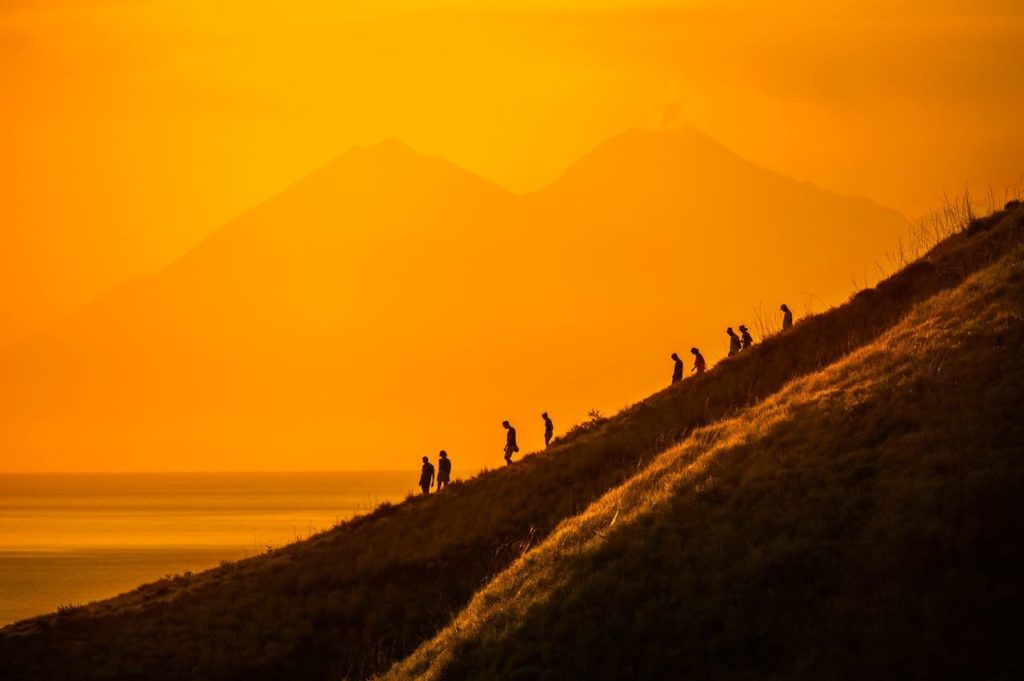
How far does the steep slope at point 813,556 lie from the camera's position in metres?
29.5

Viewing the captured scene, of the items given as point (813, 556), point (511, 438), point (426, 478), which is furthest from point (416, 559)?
point (813, 556)

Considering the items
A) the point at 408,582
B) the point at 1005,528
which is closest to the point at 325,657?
the point at 408,582

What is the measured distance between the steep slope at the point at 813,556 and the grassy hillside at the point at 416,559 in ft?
1.77

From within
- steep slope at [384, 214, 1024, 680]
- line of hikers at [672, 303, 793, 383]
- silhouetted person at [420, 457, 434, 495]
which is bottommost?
steep slope at [384, 214, 1024, 680]

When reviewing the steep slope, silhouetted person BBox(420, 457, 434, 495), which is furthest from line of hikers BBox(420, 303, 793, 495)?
the steep slope

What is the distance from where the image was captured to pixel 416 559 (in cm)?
5047

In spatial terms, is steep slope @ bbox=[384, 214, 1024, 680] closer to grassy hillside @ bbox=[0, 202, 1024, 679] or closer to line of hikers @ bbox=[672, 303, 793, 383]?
grassy hillside @ bbox=[0, 202, 1024, 679]

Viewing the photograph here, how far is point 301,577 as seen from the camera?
2014 inches

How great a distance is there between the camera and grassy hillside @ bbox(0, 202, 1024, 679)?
44.5 meters

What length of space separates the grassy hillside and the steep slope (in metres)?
0.54

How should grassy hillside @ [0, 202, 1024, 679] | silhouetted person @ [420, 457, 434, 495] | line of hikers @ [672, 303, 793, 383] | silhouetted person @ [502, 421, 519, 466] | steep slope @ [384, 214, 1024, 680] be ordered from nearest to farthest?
steep slope @ [384, 214, 1024, 680] → grassy hillside @ [0, 202, 1024, 679] → silhouetted person @ [420, 457, 434, 495] → silhouetted person @ [502, 421, 519, 466] → line of hikers @ [672, 303, 793, 383]

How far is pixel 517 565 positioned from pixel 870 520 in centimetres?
1032

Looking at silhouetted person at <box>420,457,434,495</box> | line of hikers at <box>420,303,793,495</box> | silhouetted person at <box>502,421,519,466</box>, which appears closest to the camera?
line of hikers at <box>420,303,793,495</box>

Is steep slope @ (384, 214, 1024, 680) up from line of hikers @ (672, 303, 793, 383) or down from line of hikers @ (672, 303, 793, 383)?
down
